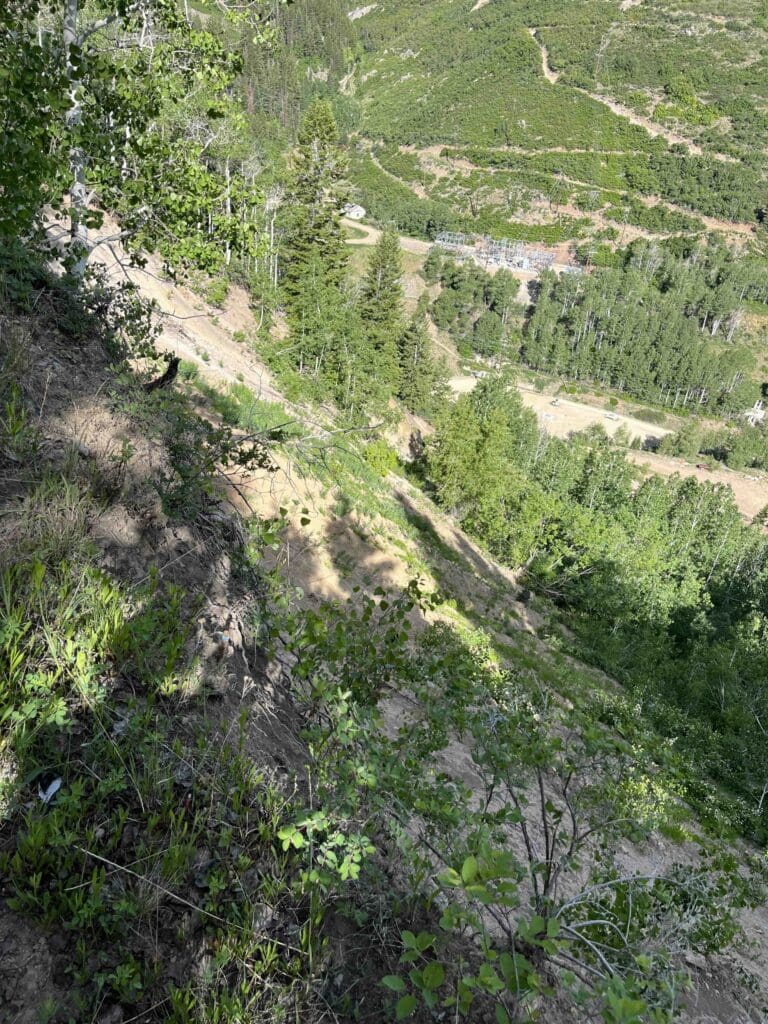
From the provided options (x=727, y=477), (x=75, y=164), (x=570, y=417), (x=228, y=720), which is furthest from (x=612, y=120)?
(x=228, y=720)

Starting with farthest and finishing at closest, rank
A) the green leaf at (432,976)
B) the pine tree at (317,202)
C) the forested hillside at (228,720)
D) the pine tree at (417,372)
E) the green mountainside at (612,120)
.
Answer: the green mountainside at (612,120), the pine tree at (417,372), the pine tree at (317,202), the forested hillside at (228,720), the green leaf at (432,976)

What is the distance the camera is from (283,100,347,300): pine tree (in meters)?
34.0

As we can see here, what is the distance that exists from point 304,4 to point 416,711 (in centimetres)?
20726

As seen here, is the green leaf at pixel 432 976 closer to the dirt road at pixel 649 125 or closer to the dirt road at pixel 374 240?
the dirt road at pixel 374 240

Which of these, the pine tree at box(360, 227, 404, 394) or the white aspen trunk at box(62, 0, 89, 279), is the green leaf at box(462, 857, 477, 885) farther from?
the pine tree at box(360, 227, 404, 394)

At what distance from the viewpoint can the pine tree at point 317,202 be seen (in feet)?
112

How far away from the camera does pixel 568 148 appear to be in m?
159

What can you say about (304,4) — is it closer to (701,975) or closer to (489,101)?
(489,101)

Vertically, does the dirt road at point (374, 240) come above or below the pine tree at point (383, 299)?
below

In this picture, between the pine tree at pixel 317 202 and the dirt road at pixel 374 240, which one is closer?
the pine tree at pixel 317 202

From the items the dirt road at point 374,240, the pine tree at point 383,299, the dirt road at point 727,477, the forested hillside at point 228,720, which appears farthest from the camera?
the dirt road at point 374,240

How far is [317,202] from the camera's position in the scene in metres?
35.2

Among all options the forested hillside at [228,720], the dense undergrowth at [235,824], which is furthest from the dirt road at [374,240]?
the dense undergrowth at [235,824]

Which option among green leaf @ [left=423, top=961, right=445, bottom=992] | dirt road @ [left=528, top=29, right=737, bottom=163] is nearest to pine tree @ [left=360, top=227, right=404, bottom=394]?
green leaf @ [left=423, top=961, right=445, bottom=992]
